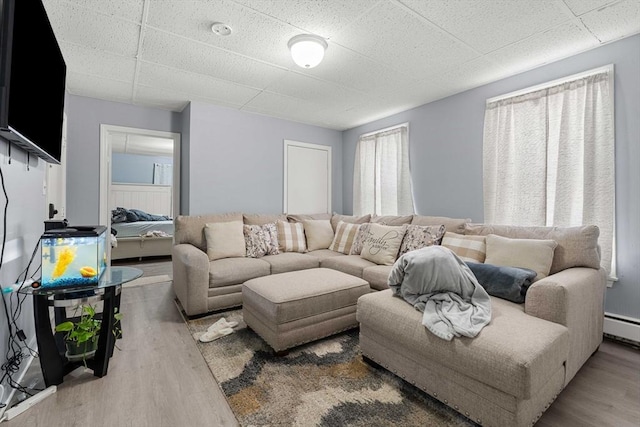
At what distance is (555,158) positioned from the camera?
2.62 metres

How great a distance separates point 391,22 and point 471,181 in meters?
1.92

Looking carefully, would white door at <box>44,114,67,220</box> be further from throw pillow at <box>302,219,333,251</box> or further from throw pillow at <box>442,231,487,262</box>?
throw pillow at <box>442,231,487,262</box>

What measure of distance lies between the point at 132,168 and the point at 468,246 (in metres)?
8.22

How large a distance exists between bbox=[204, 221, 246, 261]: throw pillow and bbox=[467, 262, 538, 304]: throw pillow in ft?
7.80

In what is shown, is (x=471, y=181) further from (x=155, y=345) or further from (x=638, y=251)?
(x=155, y=345)

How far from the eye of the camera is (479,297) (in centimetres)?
172

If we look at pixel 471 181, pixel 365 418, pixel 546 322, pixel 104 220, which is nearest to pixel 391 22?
pixel 471 181

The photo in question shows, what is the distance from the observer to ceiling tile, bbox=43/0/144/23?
190 cm

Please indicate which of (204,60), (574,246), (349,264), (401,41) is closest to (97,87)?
(204,60)

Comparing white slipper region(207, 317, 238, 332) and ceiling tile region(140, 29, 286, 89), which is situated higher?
ceiling tile region(140, 29, 286, 89)

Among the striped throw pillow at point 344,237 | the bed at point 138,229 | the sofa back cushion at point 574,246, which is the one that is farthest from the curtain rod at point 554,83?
the bed at point 138,229

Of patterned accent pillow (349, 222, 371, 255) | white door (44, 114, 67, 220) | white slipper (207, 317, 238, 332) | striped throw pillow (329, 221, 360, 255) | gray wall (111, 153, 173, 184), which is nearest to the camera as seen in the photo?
white slipper (207, 317, 238, 332)

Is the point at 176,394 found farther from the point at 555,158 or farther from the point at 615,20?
the point at 615,20

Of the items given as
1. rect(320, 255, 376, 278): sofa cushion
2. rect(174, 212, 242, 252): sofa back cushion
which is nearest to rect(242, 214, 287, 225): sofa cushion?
rect(174, 212, 242, 252): sofa back cushion
